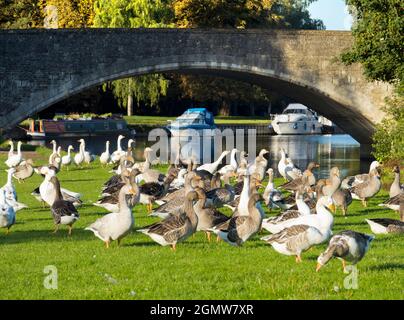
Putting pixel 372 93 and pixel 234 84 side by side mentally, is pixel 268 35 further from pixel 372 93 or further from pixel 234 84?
pixel 234 84

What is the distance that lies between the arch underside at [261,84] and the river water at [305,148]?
1.66 meters

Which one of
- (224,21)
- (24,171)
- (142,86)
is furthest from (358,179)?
(142,86)

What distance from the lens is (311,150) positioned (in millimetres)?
49844

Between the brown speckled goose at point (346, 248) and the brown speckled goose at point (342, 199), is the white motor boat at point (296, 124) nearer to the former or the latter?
the brown speckled goose at point (342, 199)

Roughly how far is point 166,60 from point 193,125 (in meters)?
25.1

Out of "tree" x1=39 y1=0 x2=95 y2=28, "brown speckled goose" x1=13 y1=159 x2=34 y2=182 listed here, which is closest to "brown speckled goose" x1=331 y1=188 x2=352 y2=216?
"brown speckled goose" x1=13 y1=159 x2=34 y2=182

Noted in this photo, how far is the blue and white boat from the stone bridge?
2167 centimetres

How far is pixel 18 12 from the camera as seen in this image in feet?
215

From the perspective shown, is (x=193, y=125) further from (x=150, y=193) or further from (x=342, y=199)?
(x=342, y=199)

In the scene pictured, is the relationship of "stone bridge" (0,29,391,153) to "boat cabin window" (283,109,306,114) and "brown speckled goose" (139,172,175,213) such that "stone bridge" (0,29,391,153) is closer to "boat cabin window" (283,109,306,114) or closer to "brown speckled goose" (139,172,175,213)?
"brown speckled goose" (139,172,175,213)

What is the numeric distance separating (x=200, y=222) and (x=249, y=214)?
135 centimetres

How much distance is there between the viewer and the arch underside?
132 ft

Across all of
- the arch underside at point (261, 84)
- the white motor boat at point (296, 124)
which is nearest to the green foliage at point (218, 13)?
the white motor boat at point (296, 124)
